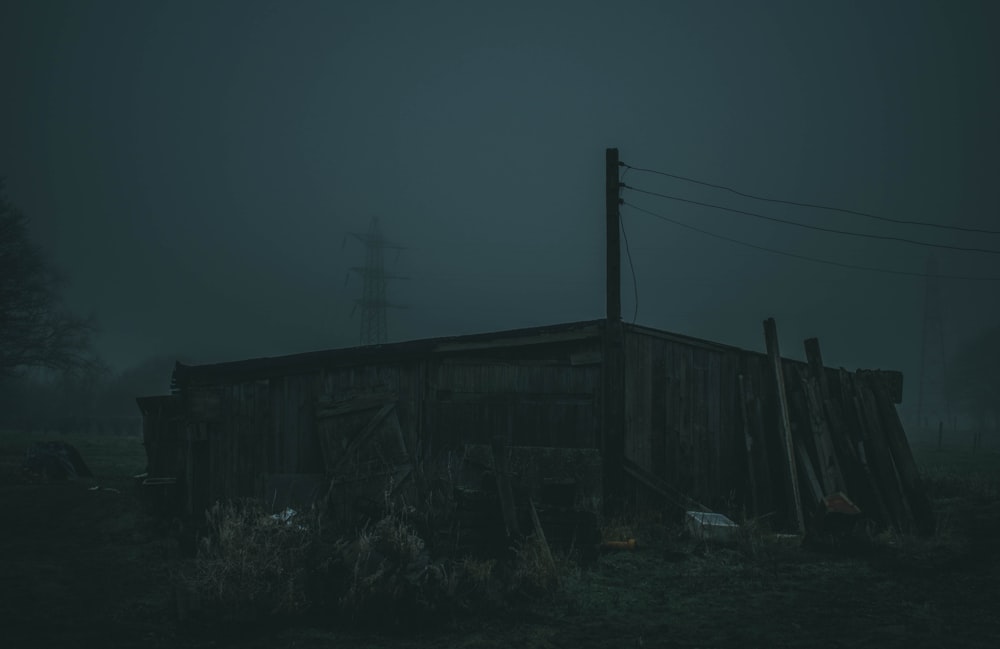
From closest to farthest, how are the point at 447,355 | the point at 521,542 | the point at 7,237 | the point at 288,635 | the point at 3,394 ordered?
the point at 288,635 < the point at 521,542 < the point at 447,355 < the point at 7,237 < the point at 3,394

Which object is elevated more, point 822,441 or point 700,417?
point 700,417

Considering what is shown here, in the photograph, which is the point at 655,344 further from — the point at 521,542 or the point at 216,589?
the point at 216,589

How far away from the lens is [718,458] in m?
12.3

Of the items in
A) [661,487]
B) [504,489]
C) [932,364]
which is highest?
[932,364]

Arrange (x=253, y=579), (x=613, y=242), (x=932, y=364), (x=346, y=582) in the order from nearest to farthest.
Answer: (x=346, y=582), (x=253, y=579), (x=613, y=242), (x=932, y=364)

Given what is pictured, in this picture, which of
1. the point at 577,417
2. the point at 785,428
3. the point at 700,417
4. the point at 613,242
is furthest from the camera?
the point at 700,417

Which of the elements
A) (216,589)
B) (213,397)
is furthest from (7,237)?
(216,589)

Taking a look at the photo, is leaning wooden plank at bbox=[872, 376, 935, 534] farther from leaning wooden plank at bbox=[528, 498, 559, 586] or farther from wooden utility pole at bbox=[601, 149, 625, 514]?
leaning wooden plank at bbox=[528, 498, 559, 586]

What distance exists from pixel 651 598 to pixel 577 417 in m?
4.27

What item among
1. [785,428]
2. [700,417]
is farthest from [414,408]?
[785,428]

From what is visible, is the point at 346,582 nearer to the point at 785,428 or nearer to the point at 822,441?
the point at 785,428

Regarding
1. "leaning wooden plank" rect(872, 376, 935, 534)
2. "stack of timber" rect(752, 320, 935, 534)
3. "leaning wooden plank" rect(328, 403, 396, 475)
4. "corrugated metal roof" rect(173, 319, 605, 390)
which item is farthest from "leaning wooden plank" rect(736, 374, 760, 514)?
"leaning wooden plank" rect(328, 403, 396, 475)

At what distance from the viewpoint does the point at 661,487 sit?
11.8 meters

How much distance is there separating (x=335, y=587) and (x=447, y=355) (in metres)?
5.17
